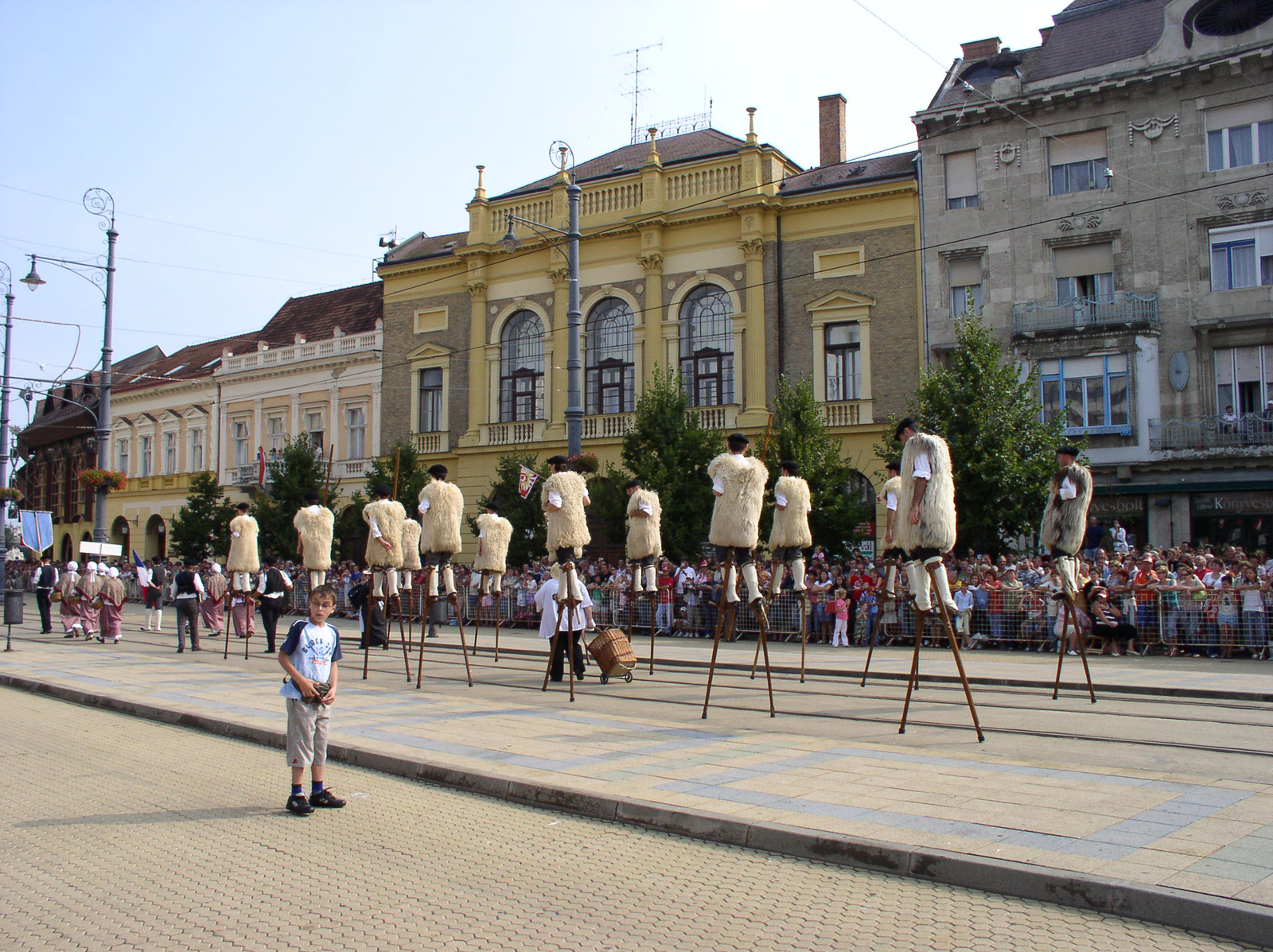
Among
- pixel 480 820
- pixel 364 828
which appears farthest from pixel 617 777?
pixel 364 828

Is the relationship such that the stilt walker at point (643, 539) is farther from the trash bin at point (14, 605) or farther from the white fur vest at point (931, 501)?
the trash bin at point (14, 605)

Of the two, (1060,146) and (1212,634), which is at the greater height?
(1060,146)

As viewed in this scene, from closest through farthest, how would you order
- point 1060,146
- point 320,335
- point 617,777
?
point 617,777
point 1060,146
point 320,335

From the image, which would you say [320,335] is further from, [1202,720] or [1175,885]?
[1175,885]

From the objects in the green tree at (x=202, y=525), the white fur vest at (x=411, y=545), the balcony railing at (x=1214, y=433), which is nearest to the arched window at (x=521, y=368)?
the green tree at (x=202, y=525)

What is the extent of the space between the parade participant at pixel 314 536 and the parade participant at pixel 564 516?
17.4 feet

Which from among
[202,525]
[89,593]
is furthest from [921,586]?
[202,525]

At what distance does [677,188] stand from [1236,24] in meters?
16.9

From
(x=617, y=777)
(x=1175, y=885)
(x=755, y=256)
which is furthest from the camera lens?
(x=755, y=256)

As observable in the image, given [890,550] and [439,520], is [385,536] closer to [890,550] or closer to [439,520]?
[439,520]

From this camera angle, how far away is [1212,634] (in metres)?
17.8

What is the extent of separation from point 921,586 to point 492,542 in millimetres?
8687

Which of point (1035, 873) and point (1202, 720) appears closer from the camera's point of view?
point (1035, 873)

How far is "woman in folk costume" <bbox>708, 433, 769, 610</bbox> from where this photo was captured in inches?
456
